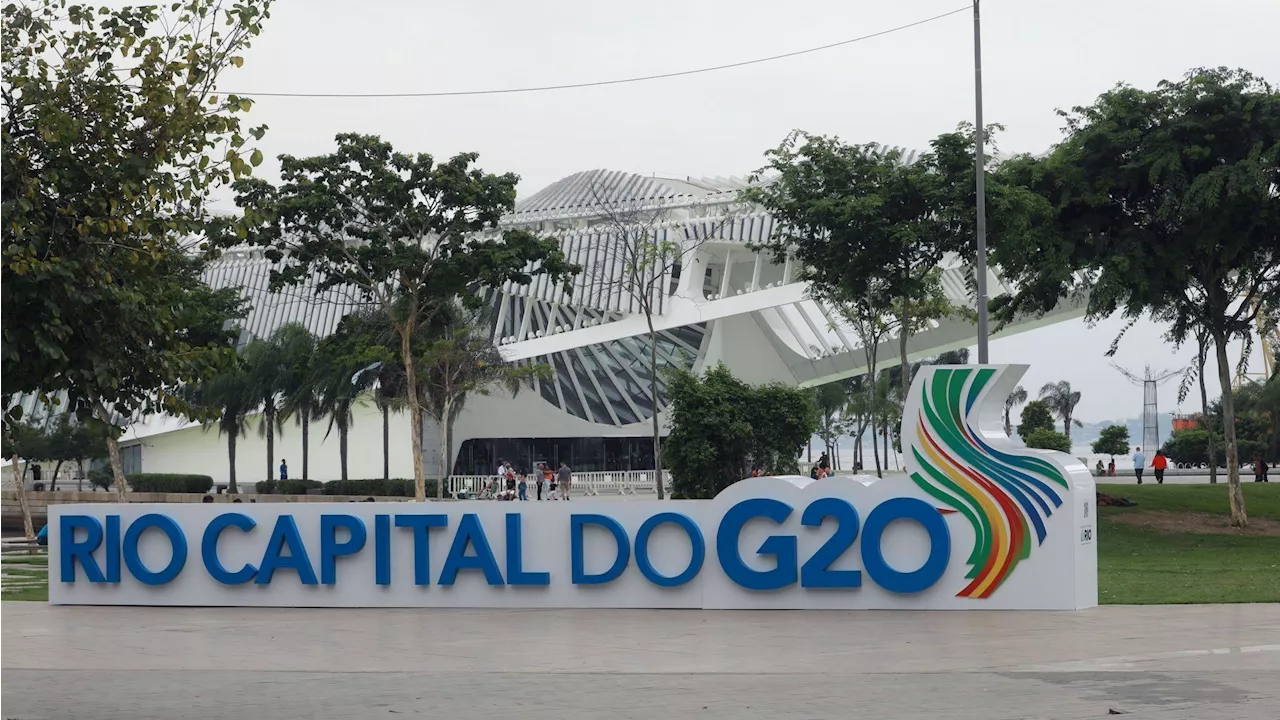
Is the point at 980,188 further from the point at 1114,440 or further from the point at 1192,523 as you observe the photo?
the point at 1114,440

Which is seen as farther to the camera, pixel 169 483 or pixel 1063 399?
pixel 1063 399

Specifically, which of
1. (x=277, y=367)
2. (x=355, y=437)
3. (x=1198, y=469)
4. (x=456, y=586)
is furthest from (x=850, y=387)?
(x=456, y=586)

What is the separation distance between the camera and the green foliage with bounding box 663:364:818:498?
38938 mm

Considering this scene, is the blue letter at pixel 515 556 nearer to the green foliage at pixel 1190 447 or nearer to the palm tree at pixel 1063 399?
the green foliage at pixel 1190 447

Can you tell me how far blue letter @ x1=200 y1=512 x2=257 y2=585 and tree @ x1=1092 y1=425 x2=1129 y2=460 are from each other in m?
68.6

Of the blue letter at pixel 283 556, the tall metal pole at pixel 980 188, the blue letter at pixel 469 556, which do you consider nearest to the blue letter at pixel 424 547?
the blue letter at pixel 469 556

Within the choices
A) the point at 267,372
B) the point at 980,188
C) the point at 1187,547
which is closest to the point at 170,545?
the point at 980,188

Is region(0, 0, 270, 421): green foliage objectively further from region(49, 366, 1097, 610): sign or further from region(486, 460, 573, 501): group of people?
region(486, 460, 573, 501): group of people

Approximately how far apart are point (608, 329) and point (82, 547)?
38522mm

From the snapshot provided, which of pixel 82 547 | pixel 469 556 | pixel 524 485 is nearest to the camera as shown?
pixel 469 556

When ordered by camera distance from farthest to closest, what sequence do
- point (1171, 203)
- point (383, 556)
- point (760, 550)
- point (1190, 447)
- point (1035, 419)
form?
point (1035, 419), point (1190, 447), point (1171, 203), point (383, 556), point (760, 550)

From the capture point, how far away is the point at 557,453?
65188 millimetres

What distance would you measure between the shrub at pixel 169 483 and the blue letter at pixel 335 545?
40.4 m

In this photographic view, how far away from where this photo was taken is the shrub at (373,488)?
173ft
